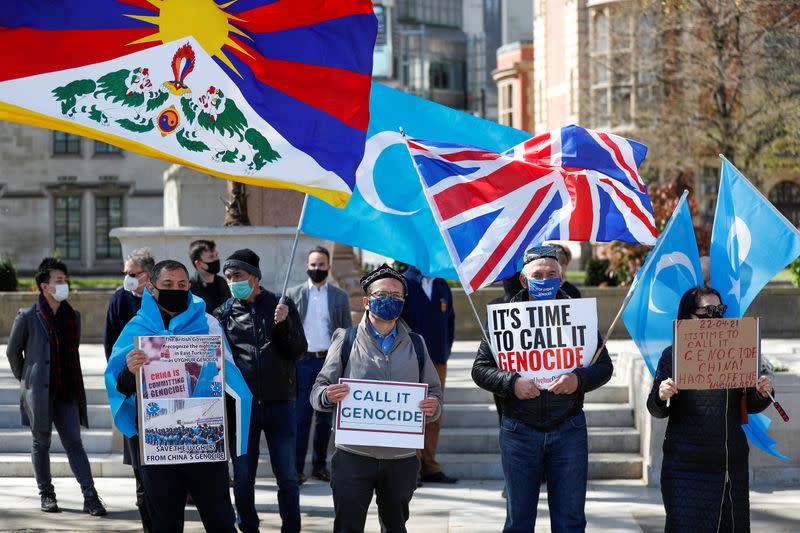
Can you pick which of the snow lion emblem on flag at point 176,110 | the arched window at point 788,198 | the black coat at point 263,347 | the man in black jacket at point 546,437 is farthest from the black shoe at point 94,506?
the arched window at point 788,198

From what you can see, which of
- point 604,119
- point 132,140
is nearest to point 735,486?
point 132,140

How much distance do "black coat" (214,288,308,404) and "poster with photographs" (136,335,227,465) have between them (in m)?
1.42

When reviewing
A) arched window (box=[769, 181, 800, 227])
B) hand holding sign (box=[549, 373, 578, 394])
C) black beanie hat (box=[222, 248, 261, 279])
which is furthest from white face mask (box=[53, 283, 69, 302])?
arched window (box=[769, 181, 800, 227])

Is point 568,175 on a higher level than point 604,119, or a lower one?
lower

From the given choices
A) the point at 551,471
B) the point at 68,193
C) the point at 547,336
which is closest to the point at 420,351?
the point at 547,336

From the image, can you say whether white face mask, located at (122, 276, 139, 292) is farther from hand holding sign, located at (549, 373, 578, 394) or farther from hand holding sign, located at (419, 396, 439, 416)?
hand holding sign, located at (549, 373, 578, 394)

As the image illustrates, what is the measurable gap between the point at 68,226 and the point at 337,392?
48.8 m

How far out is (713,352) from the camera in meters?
6.95

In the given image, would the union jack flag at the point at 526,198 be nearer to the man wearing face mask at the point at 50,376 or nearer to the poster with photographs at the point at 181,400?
the poster with photographs at the point at 181,400

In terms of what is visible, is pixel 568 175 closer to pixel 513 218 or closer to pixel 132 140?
pixel 513 218

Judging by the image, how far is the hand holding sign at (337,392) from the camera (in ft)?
22.8

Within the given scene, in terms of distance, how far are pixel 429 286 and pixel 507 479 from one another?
12.8ft

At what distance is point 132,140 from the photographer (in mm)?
6918

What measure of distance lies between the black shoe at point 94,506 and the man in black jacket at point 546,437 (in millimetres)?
3787
